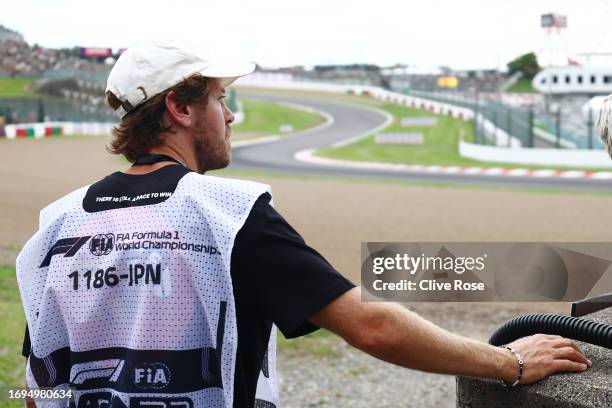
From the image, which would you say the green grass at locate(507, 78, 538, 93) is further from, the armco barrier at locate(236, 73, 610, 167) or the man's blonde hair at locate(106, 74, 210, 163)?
the man's blonde hair at locate(106, 74, 210, 163)

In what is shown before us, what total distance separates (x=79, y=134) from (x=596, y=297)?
4184cm

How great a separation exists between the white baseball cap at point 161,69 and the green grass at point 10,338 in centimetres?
404

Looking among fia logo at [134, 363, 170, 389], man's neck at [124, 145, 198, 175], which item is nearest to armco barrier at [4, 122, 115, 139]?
man's neck at [124, 145, 198, 175]

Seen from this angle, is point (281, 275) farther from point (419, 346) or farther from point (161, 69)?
point (161, 69)

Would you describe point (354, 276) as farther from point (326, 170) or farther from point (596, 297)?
point (326, 170)

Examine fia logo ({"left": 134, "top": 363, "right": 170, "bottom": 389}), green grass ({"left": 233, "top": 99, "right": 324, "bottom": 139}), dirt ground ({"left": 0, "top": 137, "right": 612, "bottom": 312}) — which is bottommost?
green grass ({"left": 233, "top": 99, "right": 324, "bottom": 139})

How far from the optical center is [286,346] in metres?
7.31

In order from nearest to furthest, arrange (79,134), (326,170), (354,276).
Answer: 1. (354,276)
2. (326,170)
3. (79,134)

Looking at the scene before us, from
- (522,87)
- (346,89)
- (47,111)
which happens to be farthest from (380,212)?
(522,87)

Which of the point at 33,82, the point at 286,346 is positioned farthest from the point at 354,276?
the point at 33,82

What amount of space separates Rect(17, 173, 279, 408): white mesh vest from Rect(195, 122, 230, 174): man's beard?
18cm

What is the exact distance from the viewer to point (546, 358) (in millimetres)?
1975

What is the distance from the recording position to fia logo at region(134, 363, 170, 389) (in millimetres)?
1965

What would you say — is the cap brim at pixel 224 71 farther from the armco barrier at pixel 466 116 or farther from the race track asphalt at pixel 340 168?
the race track asphalt at pixel 340 168
